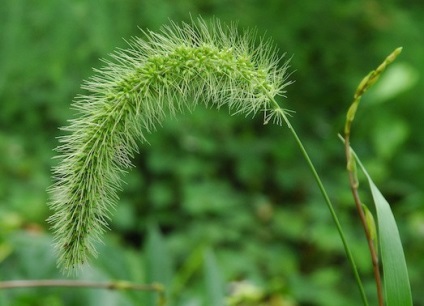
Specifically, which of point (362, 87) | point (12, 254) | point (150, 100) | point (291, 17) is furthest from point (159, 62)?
point (291, 17)

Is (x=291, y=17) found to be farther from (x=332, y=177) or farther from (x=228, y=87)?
(x=228, y=87)

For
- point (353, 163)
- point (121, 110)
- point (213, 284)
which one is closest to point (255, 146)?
point (213, 284)

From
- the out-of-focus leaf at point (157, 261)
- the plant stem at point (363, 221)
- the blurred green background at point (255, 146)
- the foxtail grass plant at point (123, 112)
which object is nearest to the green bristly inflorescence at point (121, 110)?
the foxtail grass plant at point (123, 112)

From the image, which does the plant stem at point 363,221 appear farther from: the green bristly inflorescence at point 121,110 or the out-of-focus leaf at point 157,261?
the out-of-focus leaf at point 157,261

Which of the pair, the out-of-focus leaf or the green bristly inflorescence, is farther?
the out-of-focus leaf

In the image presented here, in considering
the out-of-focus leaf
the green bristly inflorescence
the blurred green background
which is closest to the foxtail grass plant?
the green bristly inflorescence

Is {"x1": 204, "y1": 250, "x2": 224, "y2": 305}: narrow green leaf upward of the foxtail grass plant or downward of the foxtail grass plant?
downward

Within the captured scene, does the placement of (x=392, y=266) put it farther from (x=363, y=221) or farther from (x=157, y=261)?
(x=157, y=261)

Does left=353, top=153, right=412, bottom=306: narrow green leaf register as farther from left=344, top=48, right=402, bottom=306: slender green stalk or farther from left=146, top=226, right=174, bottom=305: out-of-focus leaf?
left=146, top=226, right=174, bottom=305: out-of-focus leaf
